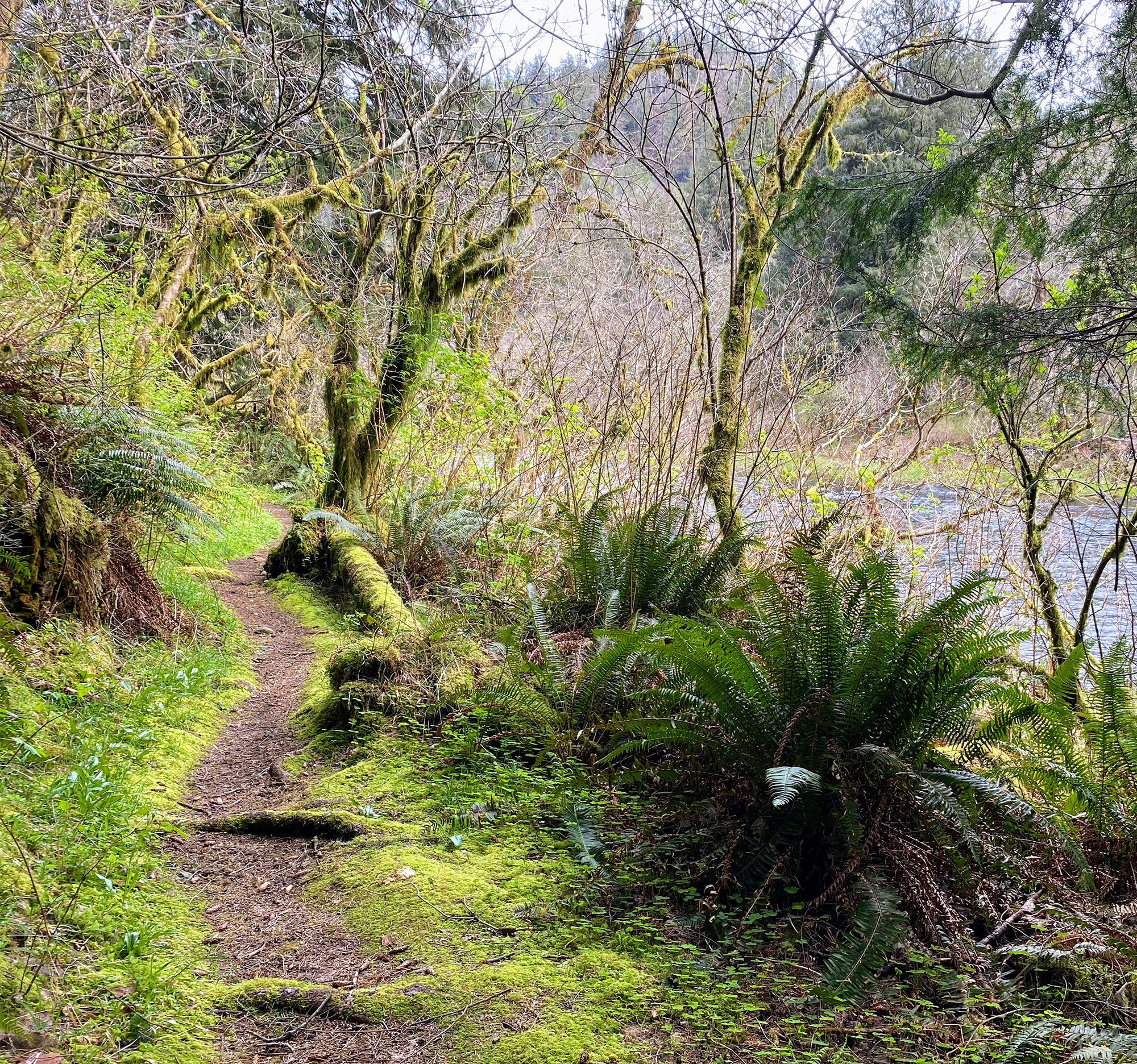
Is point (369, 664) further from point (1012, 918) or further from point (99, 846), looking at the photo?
point (1012, 918)

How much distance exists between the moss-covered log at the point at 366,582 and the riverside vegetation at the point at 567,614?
0.25 feet

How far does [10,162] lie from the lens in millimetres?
6566

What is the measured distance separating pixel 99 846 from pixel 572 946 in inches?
64.0

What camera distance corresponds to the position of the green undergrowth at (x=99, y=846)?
78.7 inches

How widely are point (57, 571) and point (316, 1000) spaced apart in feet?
10.8

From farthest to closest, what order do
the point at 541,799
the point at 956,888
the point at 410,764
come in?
1. the point at 410,764
2. the point at 541,799
3. the point at 956,888

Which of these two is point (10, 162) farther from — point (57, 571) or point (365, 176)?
point (365, 176)

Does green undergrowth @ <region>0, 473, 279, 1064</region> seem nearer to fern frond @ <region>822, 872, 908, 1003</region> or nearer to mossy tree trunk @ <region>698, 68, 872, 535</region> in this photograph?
fern frond @ <region>822, 872, 908, 1003</region>

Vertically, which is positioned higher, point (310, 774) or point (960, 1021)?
point (960, 1021)

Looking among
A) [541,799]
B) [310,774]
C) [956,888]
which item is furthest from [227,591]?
[956,888]

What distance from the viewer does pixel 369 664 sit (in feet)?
15.7

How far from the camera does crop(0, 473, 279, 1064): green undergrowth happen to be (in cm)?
200

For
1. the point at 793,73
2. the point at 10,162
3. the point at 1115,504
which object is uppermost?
the point at 793,73

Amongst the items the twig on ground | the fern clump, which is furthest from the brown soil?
the fern clump
